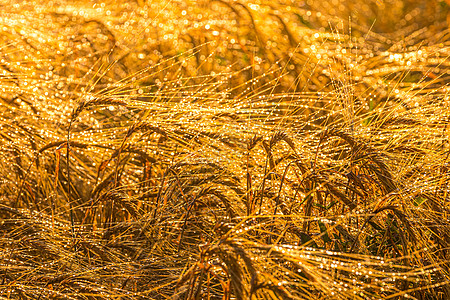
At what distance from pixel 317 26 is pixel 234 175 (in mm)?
3388

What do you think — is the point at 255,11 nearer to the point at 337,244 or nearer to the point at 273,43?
the point at 273,43

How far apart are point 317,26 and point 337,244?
349 centimetres

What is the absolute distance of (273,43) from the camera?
3.29 metres

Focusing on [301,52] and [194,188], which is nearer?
[194,188]

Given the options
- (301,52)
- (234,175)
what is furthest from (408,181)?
(301,52)

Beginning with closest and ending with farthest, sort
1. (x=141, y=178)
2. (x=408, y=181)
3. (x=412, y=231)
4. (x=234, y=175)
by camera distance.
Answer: (x=412, y=231)
(x=408, y=181)
(x=234, y=175)
(x=141, y=178)

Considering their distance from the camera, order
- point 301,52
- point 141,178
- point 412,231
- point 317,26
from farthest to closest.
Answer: point 317,26, point 301,52, point 141,178, point 412,231

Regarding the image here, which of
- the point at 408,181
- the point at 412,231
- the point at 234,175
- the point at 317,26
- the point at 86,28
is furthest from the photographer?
the point at 317,26

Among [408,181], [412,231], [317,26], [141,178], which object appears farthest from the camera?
[317,26]

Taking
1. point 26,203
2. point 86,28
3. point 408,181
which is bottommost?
point 26,203

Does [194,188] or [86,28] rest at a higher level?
[86,28]

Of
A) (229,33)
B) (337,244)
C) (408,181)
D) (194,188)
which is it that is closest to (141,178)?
(194,188)

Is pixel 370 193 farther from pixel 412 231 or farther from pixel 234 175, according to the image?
pixel 234 175

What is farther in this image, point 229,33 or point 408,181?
point 229,33
